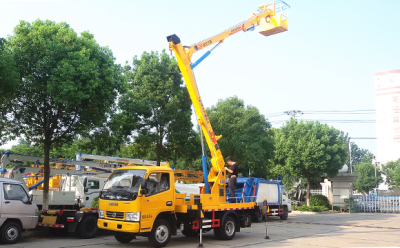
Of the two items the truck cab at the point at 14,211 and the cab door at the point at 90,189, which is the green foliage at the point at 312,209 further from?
the truck cab at the point at 14,211

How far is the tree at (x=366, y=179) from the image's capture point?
2618 inches

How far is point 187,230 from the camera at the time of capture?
38.7 ft

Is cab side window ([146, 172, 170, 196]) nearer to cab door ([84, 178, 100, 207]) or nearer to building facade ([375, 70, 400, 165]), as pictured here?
cab door ([84, 178, 100, 207])

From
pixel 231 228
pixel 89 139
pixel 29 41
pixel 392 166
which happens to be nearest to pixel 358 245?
pixel 231 228

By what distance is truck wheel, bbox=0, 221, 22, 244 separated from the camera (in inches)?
429

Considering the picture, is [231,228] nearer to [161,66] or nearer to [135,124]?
[135,124]

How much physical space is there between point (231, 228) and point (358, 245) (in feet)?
13.4

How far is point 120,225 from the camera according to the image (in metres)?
10.0

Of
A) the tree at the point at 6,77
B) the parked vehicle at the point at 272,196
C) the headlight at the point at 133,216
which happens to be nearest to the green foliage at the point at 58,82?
the tree at the point at 6,77

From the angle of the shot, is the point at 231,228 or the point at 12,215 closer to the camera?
the point at 12,215

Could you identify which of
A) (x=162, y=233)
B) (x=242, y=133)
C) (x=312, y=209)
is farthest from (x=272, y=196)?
(x=162, y=233)

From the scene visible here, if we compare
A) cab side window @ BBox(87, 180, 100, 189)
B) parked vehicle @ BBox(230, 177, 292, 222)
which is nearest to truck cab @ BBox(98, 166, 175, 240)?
cab side window @ BBox(87, 180, 100, 189)

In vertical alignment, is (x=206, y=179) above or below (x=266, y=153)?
below

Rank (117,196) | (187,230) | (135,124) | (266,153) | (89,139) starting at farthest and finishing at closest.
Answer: (266,153)
(135,124)
(89,139)
(187,230)
(117,196)
